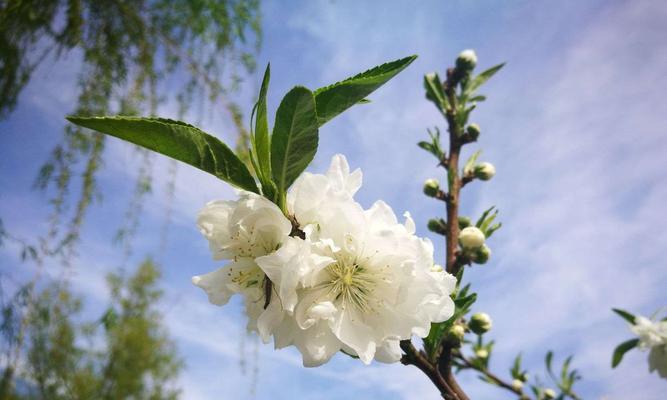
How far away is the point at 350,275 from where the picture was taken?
57 centimetres

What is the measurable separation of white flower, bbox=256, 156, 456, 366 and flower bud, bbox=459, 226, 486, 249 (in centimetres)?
28

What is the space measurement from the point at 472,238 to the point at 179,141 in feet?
1.75

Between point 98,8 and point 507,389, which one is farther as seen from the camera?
point 98,8

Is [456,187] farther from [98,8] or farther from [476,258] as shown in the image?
[98,8]

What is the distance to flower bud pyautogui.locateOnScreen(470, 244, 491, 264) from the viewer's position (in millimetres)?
826

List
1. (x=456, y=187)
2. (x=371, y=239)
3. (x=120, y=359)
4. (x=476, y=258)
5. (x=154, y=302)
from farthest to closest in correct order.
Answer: (x=154, y=302)
(x=120, y=359)
(x=456, y=187)
(x=476, y=258)
(x=371, y=239)

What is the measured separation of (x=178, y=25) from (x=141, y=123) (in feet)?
8.73

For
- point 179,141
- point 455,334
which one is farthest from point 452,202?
point 179,141

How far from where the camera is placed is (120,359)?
677 cm

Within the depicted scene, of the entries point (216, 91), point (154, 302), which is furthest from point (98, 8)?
point (154, 302)

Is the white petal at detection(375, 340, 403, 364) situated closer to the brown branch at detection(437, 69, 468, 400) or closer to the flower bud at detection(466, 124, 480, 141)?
the brown branch at detection(437, 69, 468, 400)

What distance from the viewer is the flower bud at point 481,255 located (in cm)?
83

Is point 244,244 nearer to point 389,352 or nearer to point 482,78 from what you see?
point 389,352

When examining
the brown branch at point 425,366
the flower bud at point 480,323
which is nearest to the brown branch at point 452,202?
the brown branch at point 425,366
